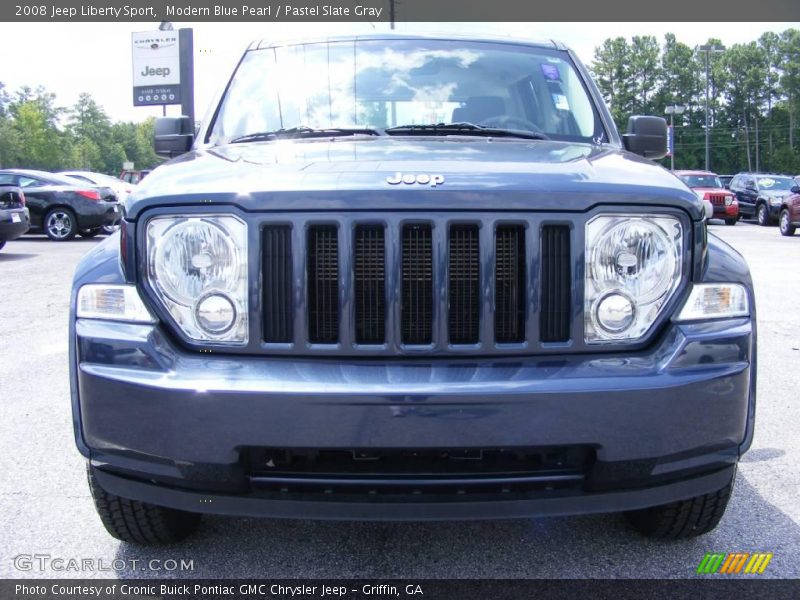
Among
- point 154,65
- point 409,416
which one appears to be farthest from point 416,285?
point 154,65

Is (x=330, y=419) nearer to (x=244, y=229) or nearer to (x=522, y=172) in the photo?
(x=244, y=229)

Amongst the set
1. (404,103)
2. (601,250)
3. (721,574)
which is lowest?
(721,574)

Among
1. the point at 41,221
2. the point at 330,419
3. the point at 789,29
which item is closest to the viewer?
the point at 330,419

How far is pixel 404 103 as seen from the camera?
3.46 m

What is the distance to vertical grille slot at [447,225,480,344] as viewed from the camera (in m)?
2.24

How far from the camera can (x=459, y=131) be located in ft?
10.6

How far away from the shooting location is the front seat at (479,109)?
3.46 meters

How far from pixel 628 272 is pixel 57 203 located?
16.7 m

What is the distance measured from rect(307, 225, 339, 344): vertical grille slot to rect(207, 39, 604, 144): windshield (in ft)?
3.74

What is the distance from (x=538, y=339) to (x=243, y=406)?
2.71 ft

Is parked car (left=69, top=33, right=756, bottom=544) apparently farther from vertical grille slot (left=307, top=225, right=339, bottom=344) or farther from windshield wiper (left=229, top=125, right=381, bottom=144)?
windshield wiper (left=229, top=125, right=381, bottom=144)

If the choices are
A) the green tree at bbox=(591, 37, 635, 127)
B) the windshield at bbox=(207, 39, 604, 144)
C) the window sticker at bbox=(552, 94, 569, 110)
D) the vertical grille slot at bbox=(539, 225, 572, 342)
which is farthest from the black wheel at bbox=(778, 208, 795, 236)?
the green tree at bbox=(591, 37, 635, 127)

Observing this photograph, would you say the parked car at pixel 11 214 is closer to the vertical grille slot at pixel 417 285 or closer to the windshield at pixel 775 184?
the vertical grille slot at pixel 417 285

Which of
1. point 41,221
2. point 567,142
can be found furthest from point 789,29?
point 567,142
